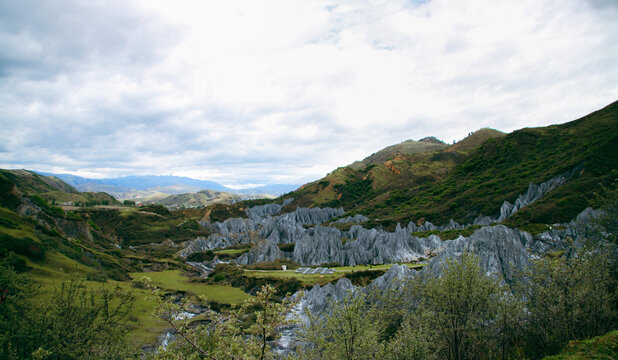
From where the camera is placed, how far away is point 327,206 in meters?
135

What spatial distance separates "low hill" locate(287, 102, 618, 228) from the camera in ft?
147

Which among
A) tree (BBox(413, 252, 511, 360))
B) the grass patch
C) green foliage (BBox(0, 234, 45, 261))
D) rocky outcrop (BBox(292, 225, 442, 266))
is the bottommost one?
the grass patch

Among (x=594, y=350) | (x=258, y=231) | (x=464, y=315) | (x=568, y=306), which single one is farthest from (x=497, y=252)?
(x=258, y=231)

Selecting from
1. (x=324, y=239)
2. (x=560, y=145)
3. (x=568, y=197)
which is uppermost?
(x=560, y=145)

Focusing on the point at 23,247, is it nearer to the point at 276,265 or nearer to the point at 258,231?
the point at 276,265

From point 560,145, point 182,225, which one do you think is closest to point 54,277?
point 182,225

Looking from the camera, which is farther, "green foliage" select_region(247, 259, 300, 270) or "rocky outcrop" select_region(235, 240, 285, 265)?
"rocky outcrop" select_region(235, 240, 285, 265)

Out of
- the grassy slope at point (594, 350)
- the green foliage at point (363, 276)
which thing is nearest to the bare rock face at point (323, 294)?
the green foliage at point (363, 276)

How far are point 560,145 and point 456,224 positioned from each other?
4252 centimetres

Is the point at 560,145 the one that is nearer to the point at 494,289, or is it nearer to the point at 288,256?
the point at 288,256

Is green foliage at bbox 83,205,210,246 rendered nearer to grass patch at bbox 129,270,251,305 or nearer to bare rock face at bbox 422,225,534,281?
grass patch at bbox 129,270,251,305

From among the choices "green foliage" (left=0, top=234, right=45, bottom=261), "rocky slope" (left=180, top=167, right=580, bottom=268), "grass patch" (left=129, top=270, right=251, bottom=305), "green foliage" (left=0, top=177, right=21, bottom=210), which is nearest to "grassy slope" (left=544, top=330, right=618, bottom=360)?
"rocky slope" (left=180, top=167, right=580, bottom=268)

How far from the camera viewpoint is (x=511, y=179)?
2835 inches

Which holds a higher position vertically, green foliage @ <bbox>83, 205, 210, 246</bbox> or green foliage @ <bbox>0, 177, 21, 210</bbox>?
green foliage @ <bbox>0, 177, 21, 210</bbox>
